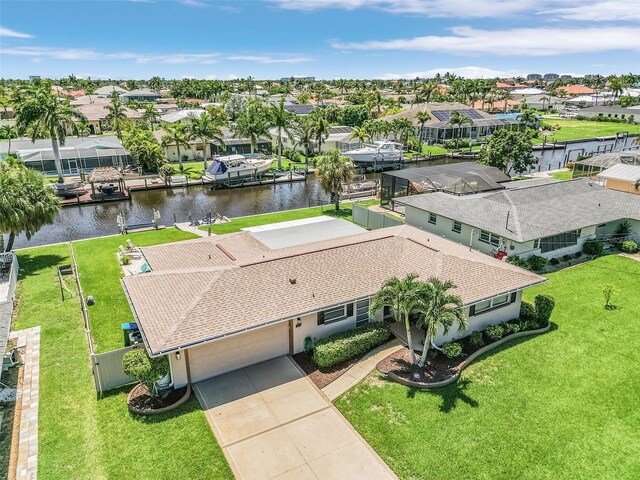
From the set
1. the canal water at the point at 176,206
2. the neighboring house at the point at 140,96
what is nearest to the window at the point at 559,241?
the canal water at the point at 176,206

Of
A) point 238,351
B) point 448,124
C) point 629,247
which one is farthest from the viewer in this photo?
point 448,124

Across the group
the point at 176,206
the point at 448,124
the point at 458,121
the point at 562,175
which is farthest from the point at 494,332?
the point at 448,124

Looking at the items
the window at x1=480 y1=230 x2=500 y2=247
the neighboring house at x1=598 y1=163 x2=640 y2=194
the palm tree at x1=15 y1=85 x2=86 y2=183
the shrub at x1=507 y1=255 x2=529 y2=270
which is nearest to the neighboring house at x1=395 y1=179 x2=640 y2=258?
the window at x1=480 y1=230 x2=500 y2=247

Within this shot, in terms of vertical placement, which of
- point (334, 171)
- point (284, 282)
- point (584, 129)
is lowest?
point (284, 282)

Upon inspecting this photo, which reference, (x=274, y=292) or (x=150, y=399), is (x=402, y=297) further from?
(x=150, y=399)

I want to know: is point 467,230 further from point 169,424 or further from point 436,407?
point 169,424

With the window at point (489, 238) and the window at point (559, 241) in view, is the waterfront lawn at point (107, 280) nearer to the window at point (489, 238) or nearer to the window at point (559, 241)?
the window at point (489, 238)
